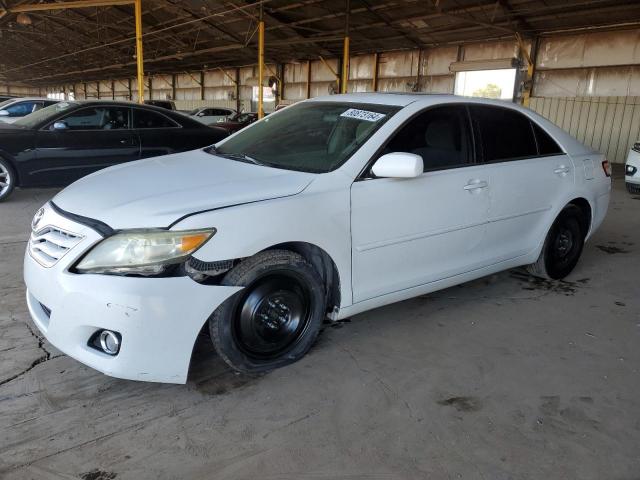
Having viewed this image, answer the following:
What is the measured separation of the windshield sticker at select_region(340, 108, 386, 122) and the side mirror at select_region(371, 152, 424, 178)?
39 cm

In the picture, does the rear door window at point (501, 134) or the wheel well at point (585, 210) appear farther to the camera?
the wheel well at point (585, 210)

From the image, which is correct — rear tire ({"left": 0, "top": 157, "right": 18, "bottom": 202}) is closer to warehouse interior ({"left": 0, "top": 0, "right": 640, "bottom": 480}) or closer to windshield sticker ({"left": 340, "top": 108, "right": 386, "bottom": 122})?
warehouse interior ({"left": 0, "top": 0, "right": 640, "bottom": 480})

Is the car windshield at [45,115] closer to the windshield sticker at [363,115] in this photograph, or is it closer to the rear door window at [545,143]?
the windshield sticker at [363,115]

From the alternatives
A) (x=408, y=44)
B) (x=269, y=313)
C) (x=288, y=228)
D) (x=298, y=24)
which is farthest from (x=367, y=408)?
(x=408, y=44)

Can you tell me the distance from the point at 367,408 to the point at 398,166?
127cm

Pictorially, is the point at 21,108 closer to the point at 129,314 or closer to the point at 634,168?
the point at 129,314

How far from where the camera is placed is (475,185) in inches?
130

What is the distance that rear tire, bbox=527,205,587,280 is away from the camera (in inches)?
162

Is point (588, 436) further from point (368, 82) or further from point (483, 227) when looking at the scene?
point (368, 82)

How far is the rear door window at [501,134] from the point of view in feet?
11.3

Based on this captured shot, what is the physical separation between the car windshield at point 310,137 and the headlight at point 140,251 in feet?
2.89

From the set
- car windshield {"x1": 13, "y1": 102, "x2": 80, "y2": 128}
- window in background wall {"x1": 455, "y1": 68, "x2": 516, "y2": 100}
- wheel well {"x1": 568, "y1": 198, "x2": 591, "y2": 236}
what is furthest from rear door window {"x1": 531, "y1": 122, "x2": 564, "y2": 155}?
window in background wall {"x1": 455, "y1": 68, "x2": 516, "y2": 100}

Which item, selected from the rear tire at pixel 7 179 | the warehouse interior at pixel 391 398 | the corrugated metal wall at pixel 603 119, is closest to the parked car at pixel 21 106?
the rear tire at pixel 7 179

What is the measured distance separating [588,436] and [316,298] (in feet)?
4.72
